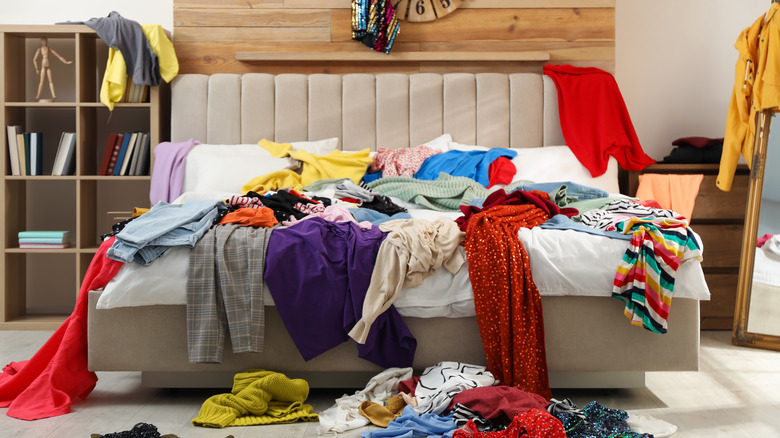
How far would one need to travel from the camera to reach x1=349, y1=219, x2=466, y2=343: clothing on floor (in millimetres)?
2350

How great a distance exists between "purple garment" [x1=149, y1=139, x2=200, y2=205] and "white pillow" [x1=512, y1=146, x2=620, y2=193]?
1872 millimetres

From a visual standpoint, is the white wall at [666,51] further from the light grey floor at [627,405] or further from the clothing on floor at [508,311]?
the clothing on floor at [508,311]

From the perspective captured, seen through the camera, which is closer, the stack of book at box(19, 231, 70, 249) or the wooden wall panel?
the stack of book at box(19, 231, 70, 249)

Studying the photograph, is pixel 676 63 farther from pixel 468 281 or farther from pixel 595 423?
pixel 595 423

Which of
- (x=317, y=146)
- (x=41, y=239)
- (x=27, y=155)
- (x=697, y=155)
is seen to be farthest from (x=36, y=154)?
(x=697, y=155)

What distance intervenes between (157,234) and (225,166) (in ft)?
4.97

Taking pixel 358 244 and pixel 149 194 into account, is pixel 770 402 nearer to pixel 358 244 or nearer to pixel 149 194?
pixel 358 244

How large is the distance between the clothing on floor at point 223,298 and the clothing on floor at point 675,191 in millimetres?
2411

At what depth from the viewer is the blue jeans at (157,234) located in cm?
237

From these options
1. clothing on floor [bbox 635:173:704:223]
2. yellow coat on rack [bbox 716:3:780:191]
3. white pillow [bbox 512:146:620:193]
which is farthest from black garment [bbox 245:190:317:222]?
yellow coat on rack [bbox 716:3:780:191]

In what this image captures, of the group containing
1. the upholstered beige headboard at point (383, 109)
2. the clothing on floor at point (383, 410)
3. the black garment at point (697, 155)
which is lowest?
the clothing on floor at point (383, 410)

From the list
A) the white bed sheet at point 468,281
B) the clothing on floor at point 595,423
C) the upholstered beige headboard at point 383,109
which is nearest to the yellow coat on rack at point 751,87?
the upholstered beige headboard at point 383,109

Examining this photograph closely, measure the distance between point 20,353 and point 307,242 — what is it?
5.79 feet

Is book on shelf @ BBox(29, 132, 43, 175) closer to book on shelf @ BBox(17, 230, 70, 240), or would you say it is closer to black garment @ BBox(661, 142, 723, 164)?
book on shelf @ BBox(17, 230, 70, 240)
